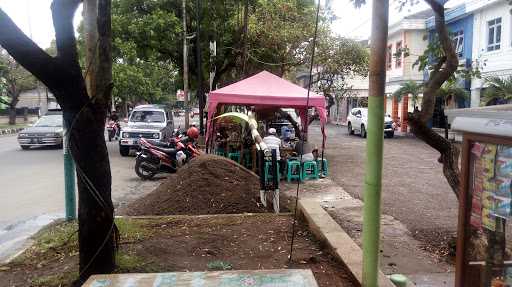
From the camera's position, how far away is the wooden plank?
3432 mm

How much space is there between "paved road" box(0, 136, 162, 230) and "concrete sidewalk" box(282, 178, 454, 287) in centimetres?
370

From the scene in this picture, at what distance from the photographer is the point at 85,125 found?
14.2 feet

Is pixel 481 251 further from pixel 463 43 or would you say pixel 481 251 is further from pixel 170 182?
pixel 463 43

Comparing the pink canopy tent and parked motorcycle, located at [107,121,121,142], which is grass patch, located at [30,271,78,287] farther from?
parked motorcycle, located at [107,121,121,142]

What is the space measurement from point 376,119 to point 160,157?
30.7 feet

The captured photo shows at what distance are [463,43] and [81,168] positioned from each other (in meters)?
23.4

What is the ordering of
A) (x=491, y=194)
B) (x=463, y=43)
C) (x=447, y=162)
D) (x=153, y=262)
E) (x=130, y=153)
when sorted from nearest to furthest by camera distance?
(x=491, y=194) < (x=153, y=262) < (x=447, y=162) < (x=130, y=153) < (x=463, y=43)

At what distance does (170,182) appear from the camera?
869 centimetres

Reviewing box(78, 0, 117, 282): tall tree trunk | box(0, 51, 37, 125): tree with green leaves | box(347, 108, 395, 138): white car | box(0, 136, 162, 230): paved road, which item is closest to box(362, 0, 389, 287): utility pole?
box(78, 0, 117, 282): tall tree trunk

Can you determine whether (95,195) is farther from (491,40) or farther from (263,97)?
(491,40)

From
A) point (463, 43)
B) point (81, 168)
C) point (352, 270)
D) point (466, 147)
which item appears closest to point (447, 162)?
point (352, 270)

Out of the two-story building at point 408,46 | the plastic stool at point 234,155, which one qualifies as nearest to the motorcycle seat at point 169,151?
the plastic stool at point 234,155

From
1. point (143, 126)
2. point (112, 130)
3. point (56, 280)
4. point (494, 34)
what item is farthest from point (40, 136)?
point (494, 34)

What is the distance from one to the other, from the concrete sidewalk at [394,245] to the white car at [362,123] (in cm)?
1680
